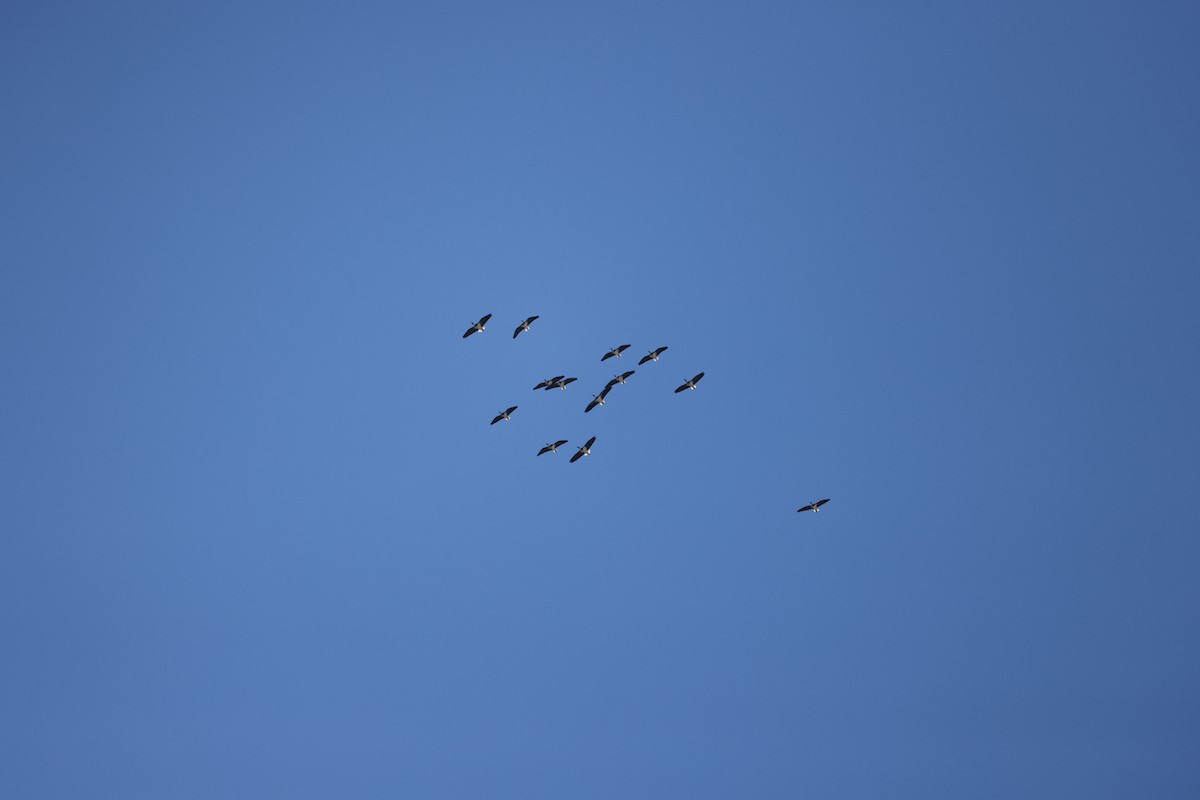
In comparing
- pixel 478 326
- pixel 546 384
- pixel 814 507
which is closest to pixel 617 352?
pixel 546 384

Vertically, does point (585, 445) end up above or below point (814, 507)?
above

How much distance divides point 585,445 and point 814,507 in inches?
679

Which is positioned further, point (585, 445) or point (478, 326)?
point (585, 445)

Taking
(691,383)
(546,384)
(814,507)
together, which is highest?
(546,384)

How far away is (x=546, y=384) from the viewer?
69.2 metres

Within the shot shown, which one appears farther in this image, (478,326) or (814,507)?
(814,507)

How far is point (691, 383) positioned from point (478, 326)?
47.8 feet

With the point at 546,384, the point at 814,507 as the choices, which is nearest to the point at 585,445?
the point at 546,384

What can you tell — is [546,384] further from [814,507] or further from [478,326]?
[814,507]

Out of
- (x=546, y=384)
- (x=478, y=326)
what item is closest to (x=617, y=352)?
(x=546, y=384)

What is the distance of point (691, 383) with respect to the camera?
67.1m

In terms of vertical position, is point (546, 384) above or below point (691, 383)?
above

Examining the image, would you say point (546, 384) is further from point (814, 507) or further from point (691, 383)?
point (814, 507)

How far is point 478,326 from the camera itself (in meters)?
63.8
